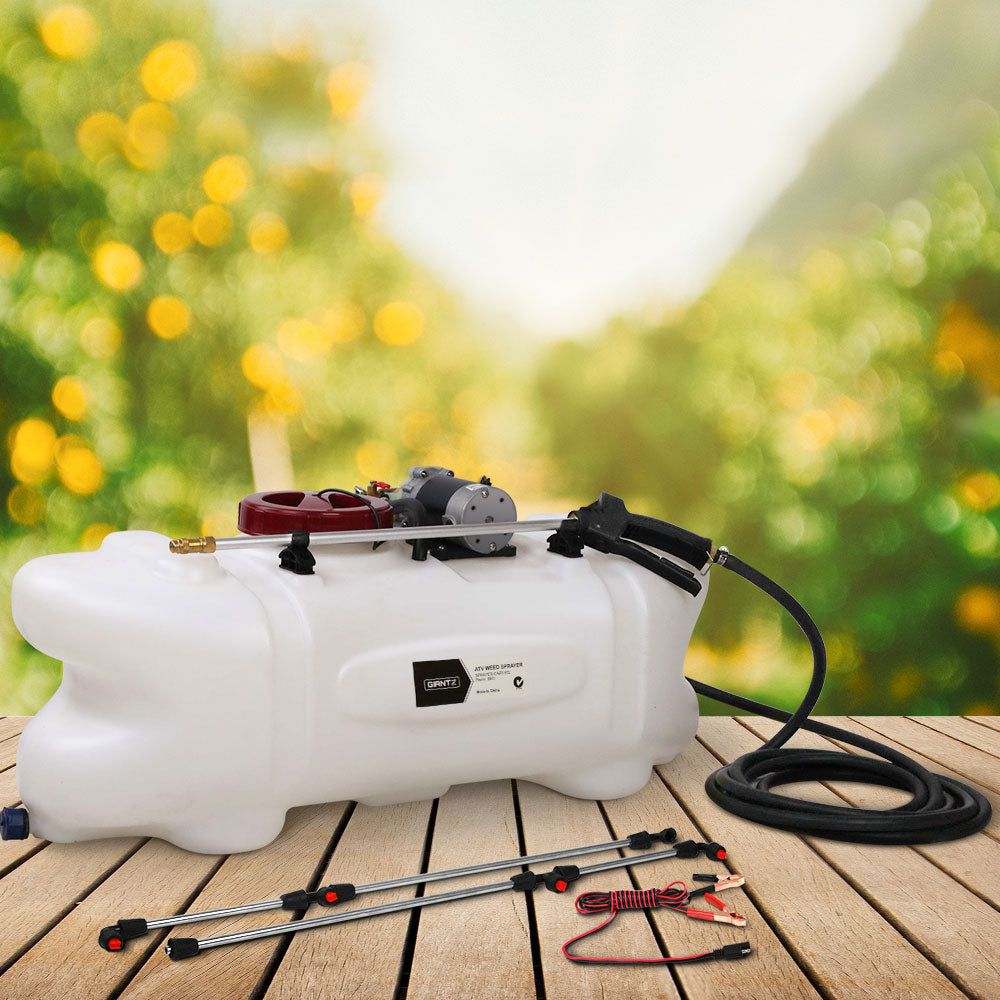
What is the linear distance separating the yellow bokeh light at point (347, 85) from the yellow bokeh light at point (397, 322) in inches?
18.1

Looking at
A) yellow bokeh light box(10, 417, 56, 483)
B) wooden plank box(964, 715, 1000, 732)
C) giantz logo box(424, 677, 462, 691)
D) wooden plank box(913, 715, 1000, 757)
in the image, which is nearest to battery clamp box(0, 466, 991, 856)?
giantz logo box(424, 677, 462, 691)

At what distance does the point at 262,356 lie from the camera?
2373 millimetres

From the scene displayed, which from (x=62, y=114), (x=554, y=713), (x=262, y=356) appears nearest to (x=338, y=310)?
(x=262, y=356)

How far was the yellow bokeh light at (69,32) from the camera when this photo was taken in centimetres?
224

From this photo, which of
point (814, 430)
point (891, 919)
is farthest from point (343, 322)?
point (891, 919)

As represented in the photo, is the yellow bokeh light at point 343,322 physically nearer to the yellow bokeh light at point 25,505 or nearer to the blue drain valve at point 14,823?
the yellow bokeh light at point 25,505

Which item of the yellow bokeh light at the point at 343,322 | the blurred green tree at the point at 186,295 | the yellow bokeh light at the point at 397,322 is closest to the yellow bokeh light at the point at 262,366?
the blurred green tree at the point at 186,295

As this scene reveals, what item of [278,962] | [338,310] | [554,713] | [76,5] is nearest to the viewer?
[278,962]

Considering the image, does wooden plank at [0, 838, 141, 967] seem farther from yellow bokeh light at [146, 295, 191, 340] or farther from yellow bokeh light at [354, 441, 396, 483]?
yellow bokeh light at [146, 295, 191, 340]

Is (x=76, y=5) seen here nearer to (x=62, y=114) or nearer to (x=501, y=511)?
(x=62, y=114)

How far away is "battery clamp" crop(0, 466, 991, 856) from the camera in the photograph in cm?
129

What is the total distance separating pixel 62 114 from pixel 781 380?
1.76 meters

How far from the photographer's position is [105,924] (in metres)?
1.17

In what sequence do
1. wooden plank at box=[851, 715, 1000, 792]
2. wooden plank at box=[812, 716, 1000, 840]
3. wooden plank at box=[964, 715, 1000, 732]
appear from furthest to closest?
wooden plank at box=[964, 715, 1000, 732]
wooden plank at box=[851, 715, 1000, 792]
wooden plank at box=[812, 716, 1000, 840]
